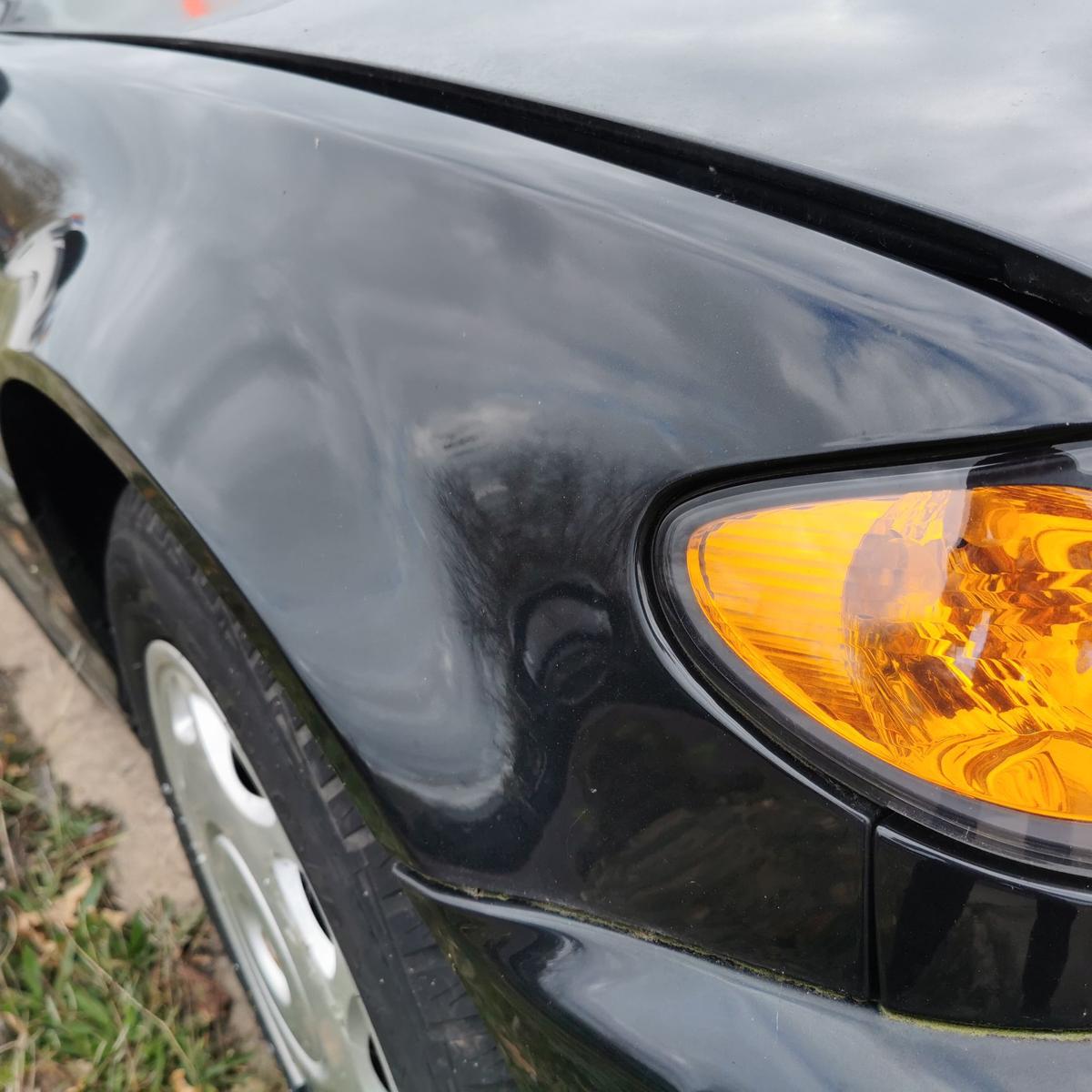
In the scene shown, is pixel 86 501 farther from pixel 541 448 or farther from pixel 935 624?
pixel 935 624

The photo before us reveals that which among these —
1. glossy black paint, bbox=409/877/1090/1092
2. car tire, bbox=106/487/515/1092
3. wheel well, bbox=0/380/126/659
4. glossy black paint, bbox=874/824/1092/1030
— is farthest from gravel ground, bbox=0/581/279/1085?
glossy black paint, bbox=874/824/1092/1030

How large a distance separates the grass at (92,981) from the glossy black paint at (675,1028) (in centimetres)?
115

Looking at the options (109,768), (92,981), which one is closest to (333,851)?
(92,981)

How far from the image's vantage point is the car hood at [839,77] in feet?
2.56

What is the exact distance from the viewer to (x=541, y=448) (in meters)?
0.85

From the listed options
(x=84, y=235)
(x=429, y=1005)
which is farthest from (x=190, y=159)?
(x=429, y=1005)

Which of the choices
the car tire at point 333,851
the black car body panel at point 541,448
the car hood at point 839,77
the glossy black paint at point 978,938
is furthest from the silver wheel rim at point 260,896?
the car hood at point 839,77

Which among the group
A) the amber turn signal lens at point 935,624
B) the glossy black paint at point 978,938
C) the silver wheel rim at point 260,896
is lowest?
the silver wheel rim at point 260,896

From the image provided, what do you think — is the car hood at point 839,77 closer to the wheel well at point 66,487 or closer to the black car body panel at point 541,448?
the black car body panel at point 541,448

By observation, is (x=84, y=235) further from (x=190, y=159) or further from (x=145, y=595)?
(x=145, y=595)

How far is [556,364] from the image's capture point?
0.84 metres

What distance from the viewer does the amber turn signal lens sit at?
2.27 feet

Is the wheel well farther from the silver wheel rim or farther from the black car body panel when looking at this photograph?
the black car body panel

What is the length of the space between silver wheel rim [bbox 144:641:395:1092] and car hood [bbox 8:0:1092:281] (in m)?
0.80
